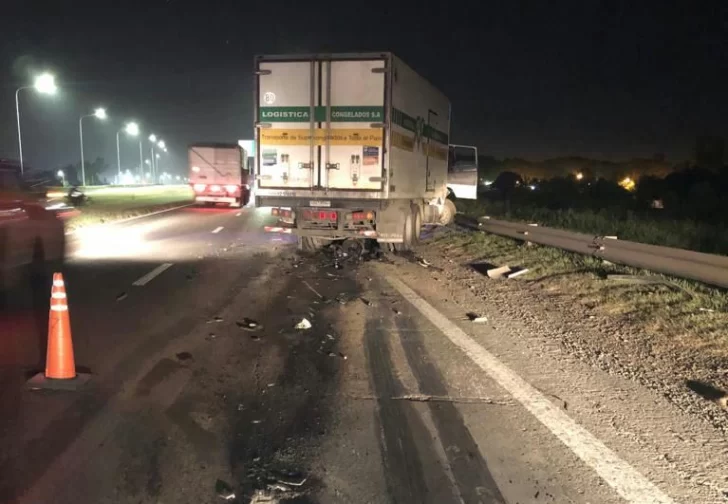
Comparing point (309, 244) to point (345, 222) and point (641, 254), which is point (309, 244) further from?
point (641, 254)

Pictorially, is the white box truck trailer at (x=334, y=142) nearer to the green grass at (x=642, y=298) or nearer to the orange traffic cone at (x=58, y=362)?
the green grass at (x=642, y=298)

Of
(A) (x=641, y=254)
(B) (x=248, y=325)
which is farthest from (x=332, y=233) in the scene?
(A) (x=641, y=254)

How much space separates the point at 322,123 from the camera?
40.5 feet

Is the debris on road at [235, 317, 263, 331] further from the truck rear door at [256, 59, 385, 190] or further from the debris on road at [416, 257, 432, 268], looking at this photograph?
the debris on road at [416, 257, 432, 268]

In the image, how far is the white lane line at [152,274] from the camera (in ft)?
34.7

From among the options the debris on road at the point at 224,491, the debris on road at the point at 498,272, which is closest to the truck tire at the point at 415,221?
the debris on road at the point at 498,272

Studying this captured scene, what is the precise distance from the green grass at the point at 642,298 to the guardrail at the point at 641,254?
13cm

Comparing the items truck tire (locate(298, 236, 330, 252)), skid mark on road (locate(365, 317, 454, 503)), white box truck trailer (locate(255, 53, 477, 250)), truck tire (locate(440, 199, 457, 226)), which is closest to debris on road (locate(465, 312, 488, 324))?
skid mark on road (locate(365, 317, 454, 503))

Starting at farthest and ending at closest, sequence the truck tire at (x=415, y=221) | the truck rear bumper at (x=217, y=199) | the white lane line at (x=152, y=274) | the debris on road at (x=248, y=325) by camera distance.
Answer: the truck rear bumper at (x=217, y=199)
the truck tire at (x=415, y=221)
the white lane line at (x=152, y=274)
the debris on road at (x=248, y=325)

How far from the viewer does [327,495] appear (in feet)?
12.3

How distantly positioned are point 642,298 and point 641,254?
63.8 inches

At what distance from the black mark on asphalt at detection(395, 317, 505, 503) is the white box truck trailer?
6.36m

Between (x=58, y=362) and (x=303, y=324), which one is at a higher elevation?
(x=58, y=362)

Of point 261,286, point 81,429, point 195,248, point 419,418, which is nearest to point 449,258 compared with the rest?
point 261,286
